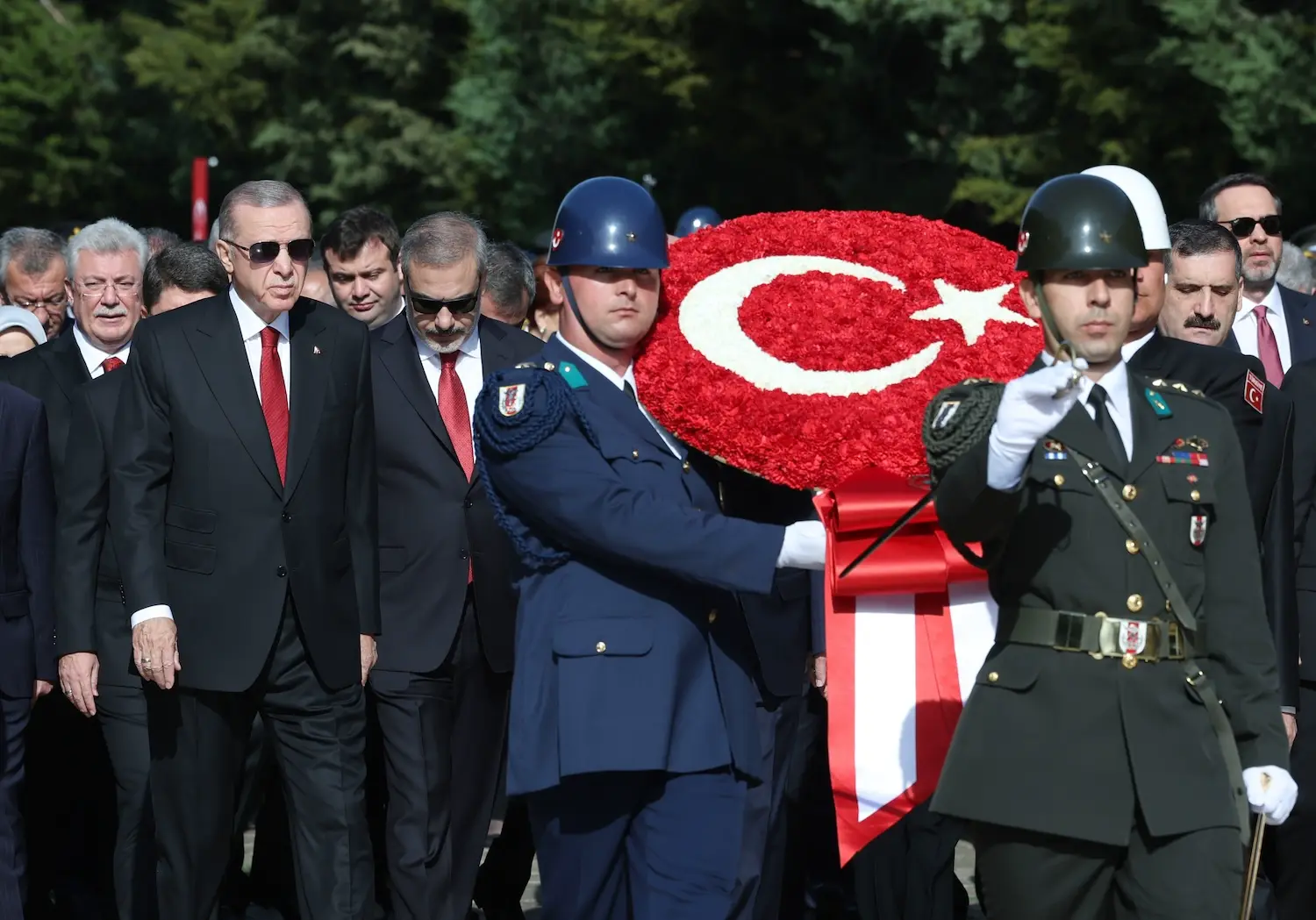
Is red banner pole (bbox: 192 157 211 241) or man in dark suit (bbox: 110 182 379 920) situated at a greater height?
red banner pole (bbox: 192 157 211 241)

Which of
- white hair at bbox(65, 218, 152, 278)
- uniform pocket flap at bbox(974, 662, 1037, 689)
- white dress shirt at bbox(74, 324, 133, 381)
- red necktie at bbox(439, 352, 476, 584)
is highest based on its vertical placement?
white hair at bbox(65, 218, 152, 278)

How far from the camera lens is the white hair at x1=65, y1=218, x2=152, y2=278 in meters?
8.21

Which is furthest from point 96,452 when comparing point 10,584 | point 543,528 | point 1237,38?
point 1237,38

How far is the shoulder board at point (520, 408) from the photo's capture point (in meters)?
5.26

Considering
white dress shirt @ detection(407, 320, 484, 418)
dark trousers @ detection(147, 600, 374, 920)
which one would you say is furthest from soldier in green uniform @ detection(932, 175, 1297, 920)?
white dress shirt @ detection(407, 320, 484, 418)

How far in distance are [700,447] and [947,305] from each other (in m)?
0.78

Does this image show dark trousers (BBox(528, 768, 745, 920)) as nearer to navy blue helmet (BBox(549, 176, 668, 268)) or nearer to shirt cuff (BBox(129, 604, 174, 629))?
navy blue helmet (BBox(549, 176, 668, 268))

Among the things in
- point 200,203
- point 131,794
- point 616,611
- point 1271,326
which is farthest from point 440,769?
point 200,203

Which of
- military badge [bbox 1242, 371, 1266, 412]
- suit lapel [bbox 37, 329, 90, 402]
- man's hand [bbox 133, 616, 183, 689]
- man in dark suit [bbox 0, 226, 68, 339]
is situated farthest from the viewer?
man in dark suit [bbox 0, 226, 68, 339]

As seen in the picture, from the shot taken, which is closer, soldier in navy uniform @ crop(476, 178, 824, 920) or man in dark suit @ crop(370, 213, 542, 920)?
soldier in navy uniform @ crop(476, 178, 824, 920)

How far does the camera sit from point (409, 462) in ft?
24.2

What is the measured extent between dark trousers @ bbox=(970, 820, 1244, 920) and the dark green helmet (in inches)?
46.3

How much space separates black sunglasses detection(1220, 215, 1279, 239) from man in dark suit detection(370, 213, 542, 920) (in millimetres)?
3054

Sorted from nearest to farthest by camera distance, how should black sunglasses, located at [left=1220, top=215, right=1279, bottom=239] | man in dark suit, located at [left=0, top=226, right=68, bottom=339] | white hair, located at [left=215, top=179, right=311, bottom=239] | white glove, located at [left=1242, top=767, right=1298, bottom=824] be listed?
white glove, located at [left=1242, top=767, right=1298, bottom=824] → white hair, located at [left=215, top=179, right=311, bottom=239] → black sunglasses, located at [left=1220, top=215, right=1279, bottom=239] → man in dark suit, located at [left=0, top=226, right=68, bottom=339]
